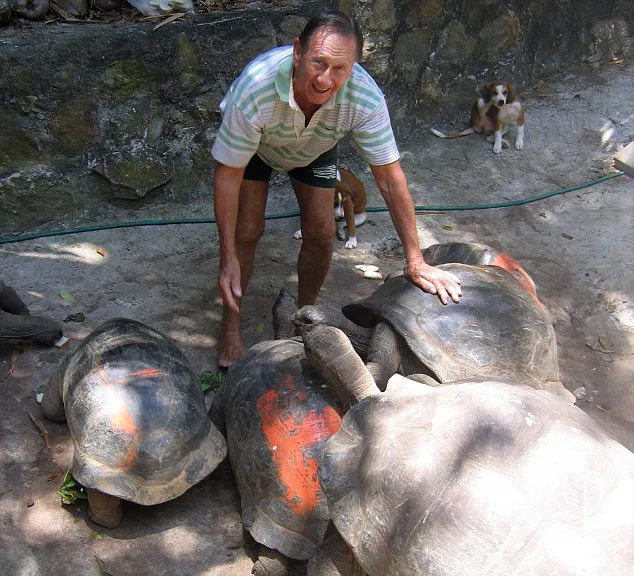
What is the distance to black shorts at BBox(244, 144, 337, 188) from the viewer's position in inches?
143

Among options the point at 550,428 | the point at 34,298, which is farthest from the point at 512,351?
the point at 34,298

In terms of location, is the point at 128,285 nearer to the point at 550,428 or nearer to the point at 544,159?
the point at 550,428

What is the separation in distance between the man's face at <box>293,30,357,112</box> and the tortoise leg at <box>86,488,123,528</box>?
1830 mm

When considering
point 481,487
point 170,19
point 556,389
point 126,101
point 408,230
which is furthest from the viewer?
point 170,19

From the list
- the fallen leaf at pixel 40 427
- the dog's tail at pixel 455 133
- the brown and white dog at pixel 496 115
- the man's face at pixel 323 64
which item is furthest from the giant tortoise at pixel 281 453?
the brown and white dog at pixel 496 115

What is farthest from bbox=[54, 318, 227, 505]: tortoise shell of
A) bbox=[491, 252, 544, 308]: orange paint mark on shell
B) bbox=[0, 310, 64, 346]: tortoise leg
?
bbox=[491, 252, 544, 308]: orange paint mark on shell

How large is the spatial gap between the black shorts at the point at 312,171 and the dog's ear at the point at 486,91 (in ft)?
9.71

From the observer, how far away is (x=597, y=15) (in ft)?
23.0

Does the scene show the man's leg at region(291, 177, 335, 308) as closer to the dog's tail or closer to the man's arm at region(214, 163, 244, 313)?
the man's arm at region(214, 163, 244, 313)

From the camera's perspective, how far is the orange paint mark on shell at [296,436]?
2.72 metres

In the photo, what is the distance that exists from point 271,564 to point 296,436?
483 millimetres

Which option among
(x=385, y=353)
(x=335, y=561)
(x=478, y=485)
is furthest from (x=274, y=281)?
(x=478, y=485)

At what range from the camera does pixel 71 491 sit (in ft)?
9.70

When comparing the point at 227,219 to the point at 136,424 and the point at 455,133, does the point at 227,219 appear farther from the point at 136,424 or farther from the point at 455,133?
A: the point at 455,133
